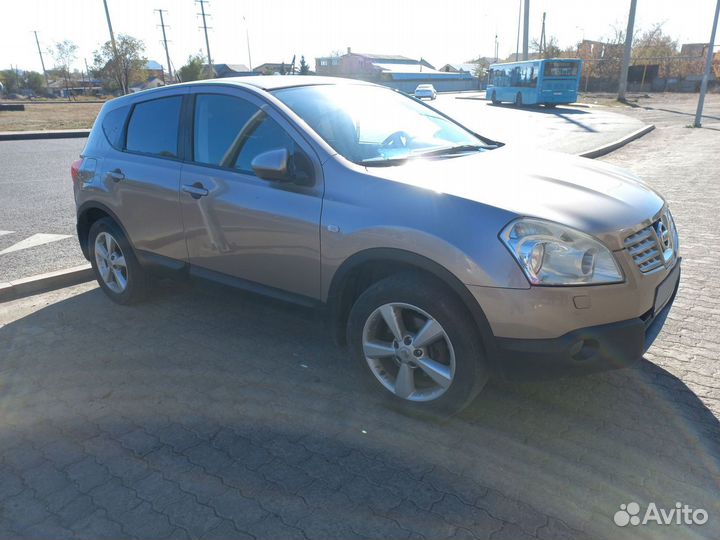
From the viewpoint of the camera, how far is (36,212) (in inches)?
315

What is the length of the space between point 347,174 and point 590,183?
1335 millimetres

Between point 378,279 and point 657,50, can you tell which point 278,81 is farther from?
point 657,50

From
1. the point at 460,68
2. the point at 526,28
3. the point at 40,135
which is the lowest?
the point at 460,68

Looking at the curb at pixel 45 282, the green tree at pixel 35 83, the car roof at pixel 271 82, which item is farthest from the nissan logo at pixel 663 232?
the green tree at pixel 35 83

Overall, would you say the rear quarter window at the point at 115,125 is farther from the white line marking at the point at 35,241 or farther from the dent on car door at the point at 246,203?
the white line marking at the point at 35,241

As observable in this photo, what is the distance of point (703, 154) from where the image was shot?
42.3 feet

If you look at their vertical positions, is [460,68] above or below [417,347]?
below

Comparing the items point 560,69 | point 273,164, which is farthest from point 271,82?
point 560,69

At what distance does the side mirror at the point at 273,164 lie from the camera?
3.05 metres

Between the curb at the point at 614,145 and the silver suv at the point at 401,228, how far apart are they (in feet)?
31.3

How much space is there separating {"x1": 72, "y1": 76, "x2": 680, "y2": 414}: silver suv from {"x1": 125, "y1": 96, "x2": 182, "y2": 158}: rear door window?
0.02 m

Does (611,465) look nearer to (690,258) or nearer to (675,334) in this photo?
(675,334)

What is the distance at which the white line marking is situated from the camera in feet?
20.4

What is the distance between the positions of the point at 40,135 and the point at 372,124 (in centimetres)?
2010
